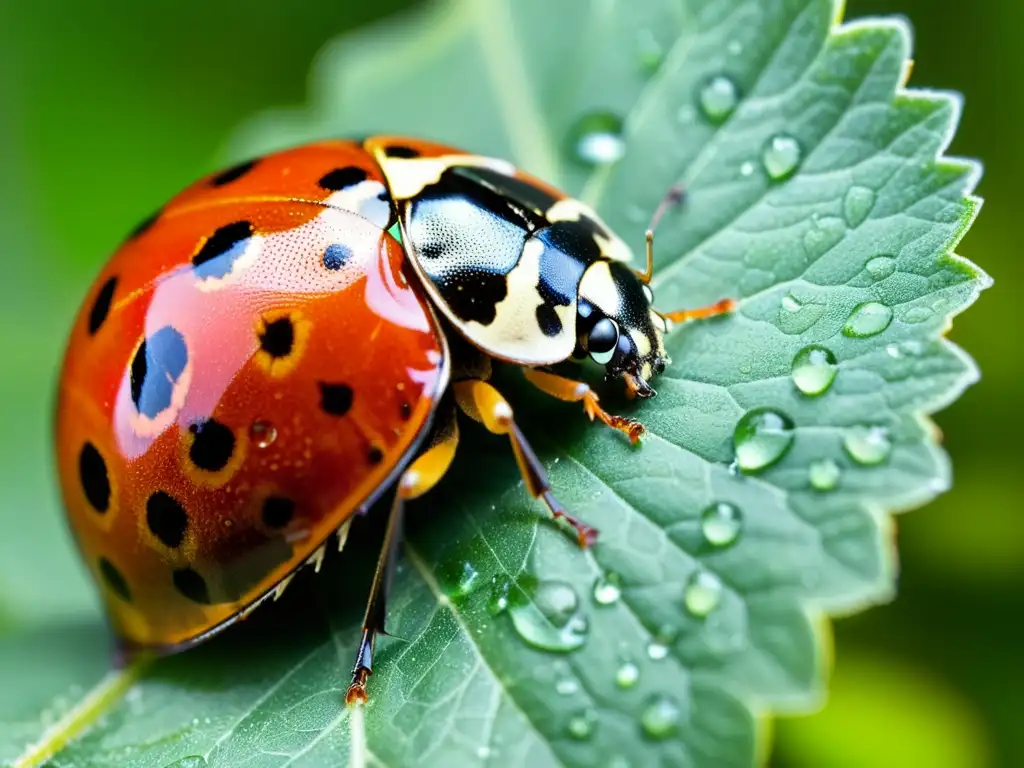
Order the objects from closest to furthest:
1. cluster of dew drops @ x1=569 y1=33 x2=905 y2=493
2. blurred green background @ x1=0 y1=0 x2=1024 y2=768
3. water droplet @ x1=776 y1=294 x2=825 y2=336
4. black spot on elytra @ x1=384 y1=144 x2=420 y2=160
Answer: cluster of dew drops @ x1=569 y1=33 x2=905 y2=493, water droplet @ x1=776 y1=294 x2=825 y2=336, black spot on elytra @ x1=384 y1=144 x2=420 y2=160, blurred green background @ x1=0 y1=0 x2=1024 y2=768

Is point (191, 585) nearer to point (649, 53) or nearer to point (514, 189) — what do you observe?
point (514, 189)

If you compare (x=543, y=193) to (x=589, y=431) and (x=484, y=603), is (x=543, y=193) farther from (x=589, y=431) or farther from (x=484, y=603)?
(x=484, y=603)

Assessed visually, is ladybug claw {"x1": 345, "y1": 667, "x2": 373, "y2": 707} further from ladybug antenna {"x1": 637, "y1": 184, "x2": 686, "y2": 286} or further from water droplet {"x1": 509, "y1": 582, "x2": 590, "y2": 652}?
ladybug antenna {"x1": 637, "y1": 184, "x2": 686, "y2": 286}

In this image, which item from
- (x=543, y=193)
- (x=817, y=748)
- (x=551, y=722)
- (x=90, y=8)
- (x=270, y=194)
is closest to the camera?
(x=551, y=722)

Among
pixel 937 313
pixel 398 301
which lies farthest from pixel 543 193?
pixel 937 313

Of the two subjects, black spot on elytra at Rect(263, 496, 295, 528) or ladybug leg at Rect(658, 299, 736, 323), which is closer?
black spot on elytra at Rect(263, 496, 295, 528)

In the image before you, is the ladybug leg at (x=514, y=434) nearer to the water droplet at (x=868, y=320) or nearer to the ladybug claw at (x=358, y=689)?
the ladybug claw at (x=358, y=689)

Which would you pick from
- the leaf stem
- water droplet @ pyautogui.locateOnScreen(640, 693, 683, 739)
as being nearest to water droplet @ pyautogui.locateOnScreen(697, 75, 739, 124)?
water droplet @ pyautogui.locateOnScreen(640, 693, 683, 739)

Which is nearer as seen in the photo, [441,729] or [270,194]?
[441,729]
